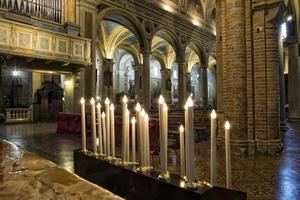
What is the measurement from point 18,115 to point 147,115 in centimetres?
1620

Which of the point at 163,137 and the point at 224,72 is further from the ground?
the point at 224,72

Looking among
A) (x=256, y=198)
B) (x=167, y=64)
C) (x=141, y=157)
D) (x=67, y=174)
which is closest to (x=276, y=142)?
(x=256, y=198)

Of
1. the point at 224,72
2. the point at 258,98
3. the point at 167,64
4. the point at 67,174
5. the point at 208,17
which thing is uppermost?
the point at 208,17

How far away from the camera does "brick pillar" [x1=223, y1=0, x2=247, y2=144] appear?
229 inches

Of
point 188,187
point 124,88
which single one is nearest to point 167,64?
point 124,88

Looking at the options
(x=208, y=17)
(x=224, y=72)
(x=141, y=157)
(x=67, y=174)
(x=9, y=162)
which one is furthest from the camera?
(x=208, y=17)

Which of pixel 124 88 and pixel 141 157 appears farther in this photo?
pixel 124 88

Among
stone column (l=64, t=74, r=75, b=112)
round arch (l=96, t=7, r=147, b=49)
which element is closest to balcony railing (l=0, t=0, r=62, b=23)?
round arch (l=96, t=7, r=147, b=49)

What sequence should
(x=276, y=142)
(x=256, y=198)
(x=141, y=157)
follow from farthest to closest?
(x=276, y=142)
(x=256, y=198)
(x=141, y=157)

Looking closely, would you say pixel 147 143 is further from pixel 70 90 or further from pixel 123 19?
pixel 123 19

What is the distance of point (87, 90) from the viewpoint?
11.4m

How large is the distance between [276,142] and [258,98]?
1.08 m

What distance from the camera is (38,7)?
10.1m

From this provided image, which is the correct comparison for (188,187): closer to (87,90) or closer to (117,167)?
(117,167)
